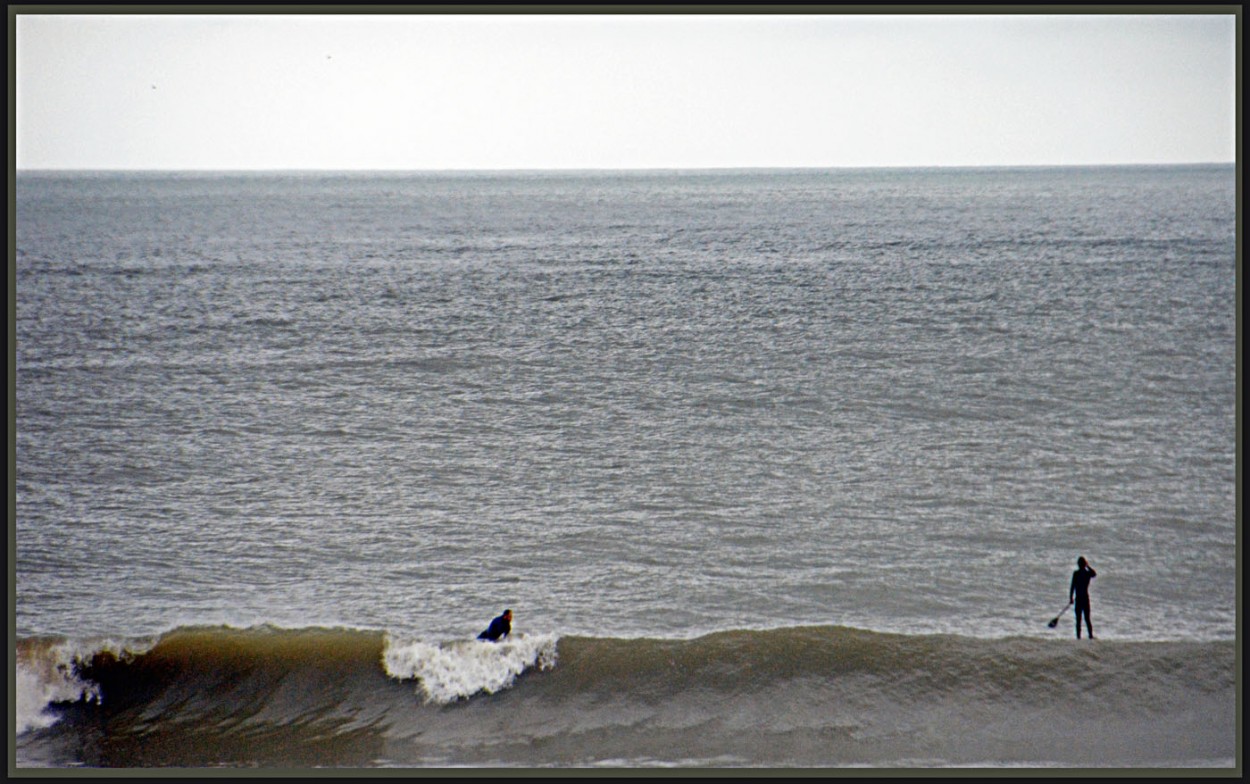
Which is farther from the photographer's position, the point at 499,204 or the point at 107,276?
the point at 499,204

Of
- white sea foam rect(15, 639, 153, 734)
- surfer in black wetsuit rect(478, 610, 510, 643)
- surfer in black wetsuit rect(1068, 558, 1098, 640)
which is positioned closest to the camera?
white sea foam rect(15, 639, 153, 734)

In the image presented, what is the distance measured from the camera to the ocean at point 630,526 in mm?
14758

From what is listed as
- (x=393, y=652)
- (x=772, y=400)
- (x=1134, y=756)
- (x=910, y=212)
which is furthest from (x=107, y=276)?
(x=910, y=212)

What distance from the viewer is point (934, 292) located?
44.3 meters

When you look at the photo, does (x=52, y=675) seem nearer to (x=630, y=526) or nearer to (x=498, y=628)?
(x=498, y=628)

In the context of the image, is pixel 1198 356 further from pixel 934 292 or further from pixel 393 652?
pixel 393 652

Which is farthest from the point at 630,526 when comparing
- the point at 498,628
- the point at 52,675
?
the point at 52,675

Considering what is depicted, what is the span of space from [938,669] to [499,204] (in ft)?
333

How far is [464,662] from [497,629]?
69cm

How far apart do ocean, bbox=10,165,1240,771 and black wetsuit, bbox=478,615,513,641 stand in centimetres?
39

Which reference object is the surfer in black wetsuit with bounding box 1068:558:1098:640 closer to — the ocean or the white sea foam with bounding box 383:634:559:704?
the ocean

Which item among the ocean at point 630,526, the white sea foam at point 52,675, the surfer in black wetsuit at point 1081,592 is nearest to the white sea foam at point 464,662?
the ocean at point 630,526

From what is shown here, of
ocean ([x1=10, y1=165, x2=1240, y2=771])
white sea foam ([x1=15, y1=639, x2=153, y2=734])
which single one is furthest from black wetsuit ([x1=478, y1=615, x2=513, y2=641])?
white sea foam ([x1=15, y1=639, x2=153, y2=734])

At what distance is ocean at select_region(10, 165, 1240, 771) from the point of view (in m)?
14.8
